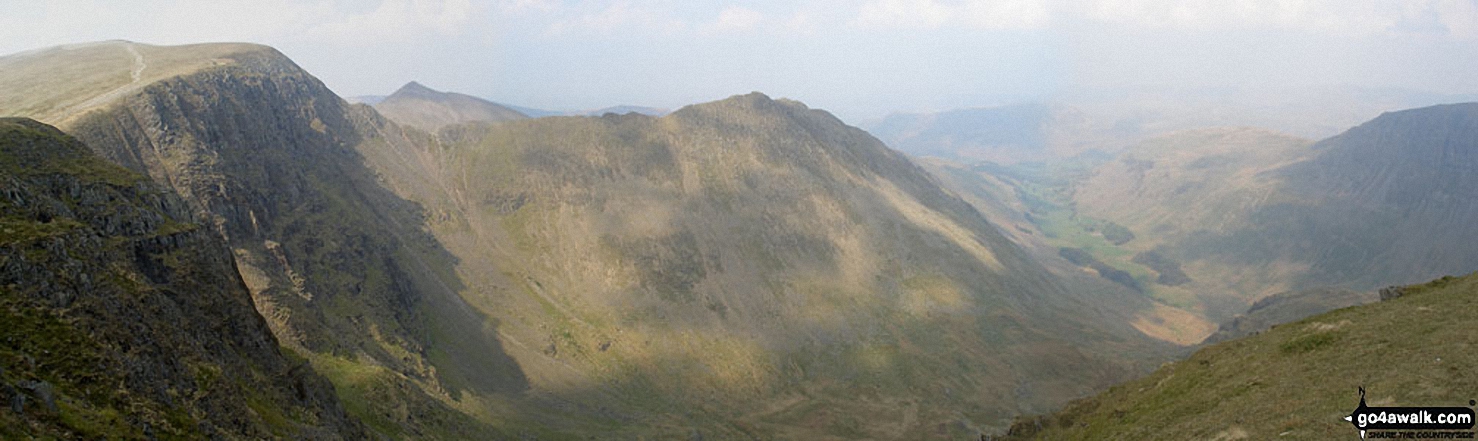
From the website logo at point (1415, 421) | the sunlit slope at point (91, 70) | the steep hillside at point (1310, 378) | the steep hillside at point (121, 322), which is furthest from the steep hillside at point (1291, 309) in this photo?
the sunlit slope at point (91, 70)

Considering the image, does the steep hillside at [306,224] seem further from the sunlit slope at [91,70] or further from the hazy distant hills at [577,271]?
the sunlit slope at [91,70]

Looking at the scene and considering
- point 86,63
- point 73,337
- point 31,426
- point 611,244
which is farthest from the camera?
point 611,244

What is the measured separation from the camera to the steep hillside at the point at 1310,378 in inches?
1280

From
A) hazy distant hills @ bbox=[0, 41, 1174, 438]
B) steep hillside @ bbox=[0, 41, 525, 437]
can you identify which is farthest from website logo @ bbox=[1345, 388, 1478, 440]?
steep hillside @ bbox=[0, 41, 525, 437]

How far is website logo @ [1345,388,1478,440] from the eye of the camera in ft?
90.3

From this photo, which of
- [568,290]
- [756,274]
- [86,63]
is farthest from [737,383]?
[86,63]

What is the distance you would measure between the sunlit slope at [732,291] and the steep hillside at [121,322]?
2931 inches

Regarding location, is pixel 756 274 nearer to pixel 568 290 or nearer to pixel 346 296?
pixel 568 290

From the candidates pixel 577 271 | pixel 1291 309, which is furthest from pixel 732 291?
pixel 1291 309

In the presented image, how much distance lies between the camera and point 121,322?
36.6 metres

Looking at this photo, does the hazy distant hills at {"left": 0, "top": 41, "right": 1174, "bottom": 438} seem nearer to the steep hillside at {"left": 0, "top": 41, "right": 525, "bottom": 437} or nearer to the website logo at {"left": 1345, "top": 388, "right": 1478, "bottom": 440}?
the steep hillside at {"left": 0, "top": 41, "right": 525, "bottom": 437}

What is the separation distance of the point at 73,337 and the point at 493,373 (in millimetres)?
89866

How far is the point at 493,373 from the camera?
119 meters

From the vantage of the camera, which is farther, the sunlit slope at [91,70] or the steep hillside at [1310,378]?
the sunlit slope at [91,70]
